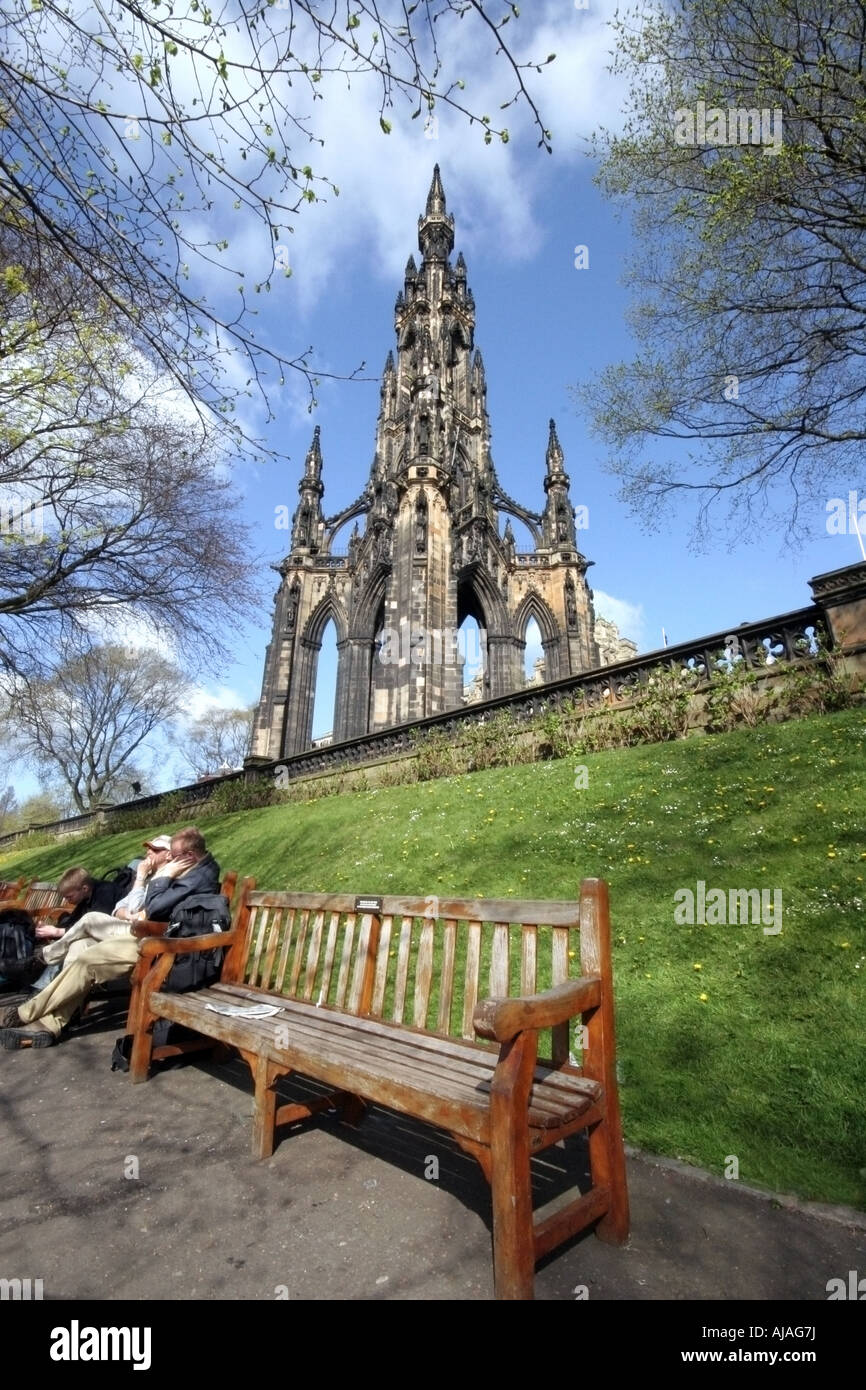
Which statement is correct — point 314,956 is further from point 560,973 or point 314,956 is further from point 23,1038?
point 23,1038

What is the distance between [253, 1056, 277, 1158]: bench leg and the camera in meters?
2.60

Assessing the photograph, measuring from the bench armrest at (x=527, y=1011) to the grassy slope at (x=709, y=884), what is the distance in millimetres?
Answer: 1038

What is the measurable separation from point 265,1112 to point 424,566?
20814 mm

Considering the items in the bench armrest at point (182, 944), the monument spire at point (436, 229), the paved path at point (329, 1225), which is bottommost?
the paved path at point (329, 1225)

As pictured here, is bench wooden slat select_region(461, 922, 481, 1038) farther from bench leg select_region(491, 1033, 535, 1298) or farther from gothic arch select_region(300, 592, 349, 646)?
gothic arch select_region(300, 592, 349, 646)

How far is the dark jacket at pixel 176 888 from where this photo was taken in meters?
4.04

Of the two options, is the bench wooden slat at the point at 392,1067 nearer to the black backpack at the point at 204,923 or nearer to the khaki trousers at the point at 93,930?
the black backpack at the point at 204,923

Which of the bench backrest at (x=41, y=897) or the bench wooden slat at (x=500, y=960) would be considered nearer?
the bench wooden slat at (x=500, y=960)

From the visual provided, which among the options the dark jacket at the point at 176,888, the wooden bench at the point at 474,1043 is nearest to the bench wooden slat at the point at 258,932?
the wooden bench at the point at 474,1043

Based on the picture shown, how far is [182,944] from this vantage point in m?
3.77

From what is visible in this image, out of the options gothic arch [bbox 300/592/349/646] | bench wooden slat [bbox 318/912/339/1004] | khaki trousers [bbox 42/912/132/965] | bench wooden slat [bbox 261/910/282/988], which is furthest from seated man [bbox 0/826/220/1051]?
gothic arch [bbox 300/592/349/646]

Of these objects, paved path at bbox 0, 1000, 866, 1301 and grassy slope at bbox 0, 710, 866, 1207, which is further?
grassy slope at bbox 0, 710, 866, 1207

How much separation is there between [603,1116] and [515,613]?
86.9ft

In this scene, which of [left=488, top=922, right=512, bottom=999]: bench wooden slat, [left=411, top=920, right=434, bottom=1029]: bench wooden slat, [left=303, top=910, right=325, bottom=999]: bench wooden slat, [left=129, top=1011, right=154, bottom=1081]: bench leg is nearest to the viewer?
[left=488, top=922, right=512, bottom=999]: bench wooden slat
